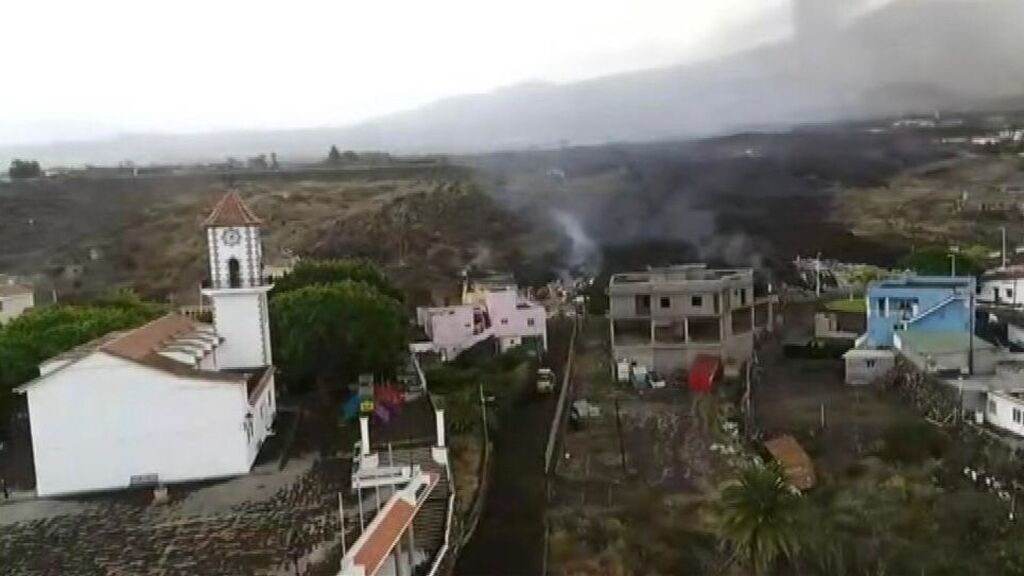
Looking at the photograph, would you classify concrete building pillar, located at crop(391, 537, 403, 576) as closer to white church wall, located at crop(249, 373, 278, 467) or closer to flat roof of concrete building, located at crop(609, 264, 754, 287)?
white church wall, located at crop(249, 373, 278, 467)

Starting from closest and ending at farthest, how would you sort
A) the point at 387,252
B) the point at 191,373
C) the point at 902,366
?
the point at 191,373, the point at 902,366, the point at 387,252

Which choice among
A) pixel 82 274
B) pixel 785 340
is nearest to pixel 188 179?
pixel 82 274

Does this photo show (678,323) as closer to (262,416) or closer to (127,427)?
(262,416)

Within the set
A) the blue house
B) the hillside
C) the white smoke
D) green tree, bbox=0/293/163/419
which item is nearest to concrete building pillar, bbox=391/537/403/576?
green tree, bbox=0/293/163/419

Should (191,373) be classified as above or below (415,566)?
above

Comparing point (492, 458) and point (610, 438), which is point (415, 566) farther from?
point (610, 438)

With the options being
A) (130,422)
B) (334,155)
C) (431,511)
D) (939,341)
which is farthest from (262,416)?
(334,155)
